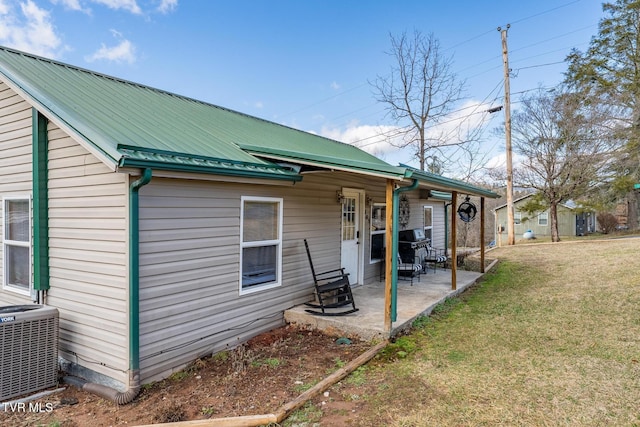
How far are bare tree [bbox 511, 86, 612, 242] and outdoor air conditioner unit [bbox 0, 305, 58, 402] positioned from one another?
18.2 metres

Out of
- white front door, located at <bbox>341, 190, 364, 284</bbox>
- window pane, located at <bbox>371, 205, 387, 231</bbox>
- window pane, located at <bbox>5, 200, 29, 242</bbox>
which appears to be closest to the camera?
window pane, located at <bbox>5, 200, 29, 242</bbox>

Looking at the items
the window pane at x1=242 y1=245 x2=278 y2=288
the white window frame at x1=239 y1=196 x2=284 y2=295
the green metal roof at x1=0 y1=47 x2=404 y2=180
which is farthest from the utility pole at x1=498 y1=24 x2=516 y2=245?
the window pane at x1=242 y1=245 x2=278 y2=288

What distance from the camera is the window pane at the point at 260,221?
503cm

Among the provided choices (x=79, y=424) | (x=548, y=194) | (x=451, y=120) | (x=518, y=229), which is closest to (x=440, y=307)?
(x=79, y=424)

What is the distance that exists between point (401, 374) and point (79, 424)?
10.2ft

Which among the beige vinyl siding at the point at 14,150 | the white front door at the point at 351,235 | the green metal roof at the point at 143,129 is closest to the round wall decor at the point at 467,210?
the white front door at the point at 351,235

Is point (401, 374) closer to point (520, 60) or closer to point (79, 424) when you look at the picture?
point (79, 424)

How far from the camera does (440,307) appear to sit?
20.9 ft

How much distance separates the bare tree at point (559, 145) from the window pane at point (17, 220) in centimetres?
1816

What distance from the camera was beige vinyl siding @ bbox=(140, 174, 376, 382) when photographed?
3834mm

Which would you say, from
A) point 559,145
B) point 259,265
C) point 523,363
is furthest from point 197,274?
point 559,145

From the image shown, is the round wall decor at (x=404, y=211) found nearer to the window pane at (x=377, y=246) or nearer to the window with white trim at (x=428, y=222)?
the window pane at (x=377, y=246)

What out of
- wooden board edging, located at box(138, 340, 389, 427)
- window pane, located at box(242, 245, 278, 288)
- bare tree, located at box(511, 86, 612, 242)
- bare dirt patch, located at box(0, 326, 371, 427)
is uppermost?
bare tree, located at box(511, 86, 612, 242)

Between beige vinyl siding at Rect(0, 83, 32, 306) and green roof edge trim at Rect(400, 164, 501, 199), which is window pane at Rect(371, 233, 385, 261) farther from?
beige vinyl siding at Rect(0, 83, 32, 306)
